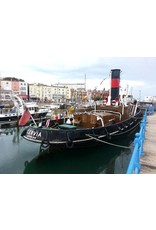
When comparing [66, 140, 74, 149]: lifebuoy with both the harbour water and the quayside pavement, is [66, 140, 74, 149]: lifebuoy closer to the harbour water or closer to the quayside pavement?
the harbour water

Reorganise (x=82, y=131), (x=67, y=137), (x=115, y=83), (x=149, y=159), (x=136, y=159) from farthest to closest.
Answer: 1. (x=115, y=83)
2. (x=82, y=131)
3. (x=67, y=137)
4. (x=149, y=159)
5. (x=136, y=159)

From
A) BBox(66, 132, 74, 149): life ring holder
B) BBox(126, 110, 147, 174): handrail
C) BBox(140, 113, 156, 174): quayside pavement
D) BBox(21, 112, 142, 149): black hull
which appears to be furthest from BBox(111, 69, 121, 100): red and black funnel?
BBox(126, 110, 147, 174): handrail

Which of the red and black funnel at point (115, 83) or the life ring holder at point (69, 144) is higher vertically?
the red and black funnel at point (115, 83)

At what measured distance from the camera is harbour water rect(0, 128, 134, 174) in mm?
7660

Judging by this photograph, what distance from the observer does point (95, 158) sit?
29.0ft

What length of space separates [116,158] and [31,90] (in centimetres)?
7933

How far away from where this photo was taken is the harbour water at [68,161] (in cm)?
766

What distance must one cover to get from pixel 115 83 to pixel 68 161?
9.29 meters

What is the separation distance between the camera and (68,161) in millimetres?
8375

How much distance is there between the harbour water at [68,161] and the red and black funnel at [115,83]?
6.52m

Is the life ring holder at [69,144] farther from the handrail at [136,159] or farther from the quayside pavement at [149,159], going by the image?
the handrail at [136,159]

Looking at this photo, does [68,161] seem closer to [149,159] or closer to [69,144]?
[69,144]

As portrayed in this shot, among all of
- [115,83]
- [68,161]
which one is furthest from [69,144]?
[115,83]

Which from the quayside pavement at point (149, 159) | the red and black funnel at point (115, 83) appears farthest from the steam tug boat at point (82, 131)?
the quayside pavement at point (149, 159)
